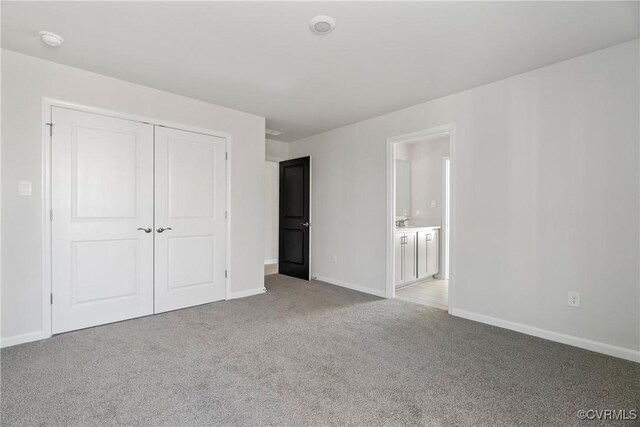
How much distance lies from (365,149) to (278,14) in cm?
258

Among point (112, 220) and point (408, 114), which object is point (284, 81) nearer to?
point (408, 114)

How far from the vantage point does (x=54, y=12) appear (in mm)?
2117

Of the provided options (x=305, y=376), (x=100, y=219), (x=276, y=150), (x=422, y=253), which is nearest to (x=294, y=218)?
(x=276, y=150)

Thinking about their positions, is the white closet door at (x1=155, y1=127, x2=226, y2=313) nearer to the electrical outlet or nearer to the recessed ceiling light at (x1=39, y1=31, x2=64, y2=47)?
the recessed ceiling light at (x1=39, y1=31, x2=64, y2=47)

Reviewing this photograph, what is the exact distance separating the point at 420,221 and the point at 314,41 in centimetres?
396

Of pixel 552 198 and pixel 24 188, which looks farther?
pixel 552 198

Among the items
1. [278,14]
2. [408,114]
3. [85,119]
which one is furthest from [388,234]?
[85,119]

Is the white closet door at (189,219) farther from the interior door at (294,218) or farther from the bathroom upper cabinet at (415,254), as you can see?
the bathroom upper cabinet at (415,254)

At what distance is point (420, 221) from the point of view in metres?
5.61

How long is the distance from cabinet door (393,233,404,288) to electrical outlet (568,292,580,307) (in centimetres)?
194

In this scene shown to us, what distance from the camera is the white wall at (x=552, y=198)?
97.0 inches

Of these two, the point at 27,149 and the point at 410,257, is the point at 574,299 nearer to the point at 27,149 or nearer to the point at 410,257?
the point at 410,257

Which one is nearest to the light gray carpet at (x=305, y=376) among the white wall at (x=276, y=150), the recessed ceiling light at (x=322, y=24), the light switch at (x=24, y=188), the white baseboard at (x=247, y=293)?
the white baseboard at (x=247, y=293)

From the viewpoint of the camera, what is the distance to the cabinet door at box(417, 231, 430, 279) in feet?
15.8
